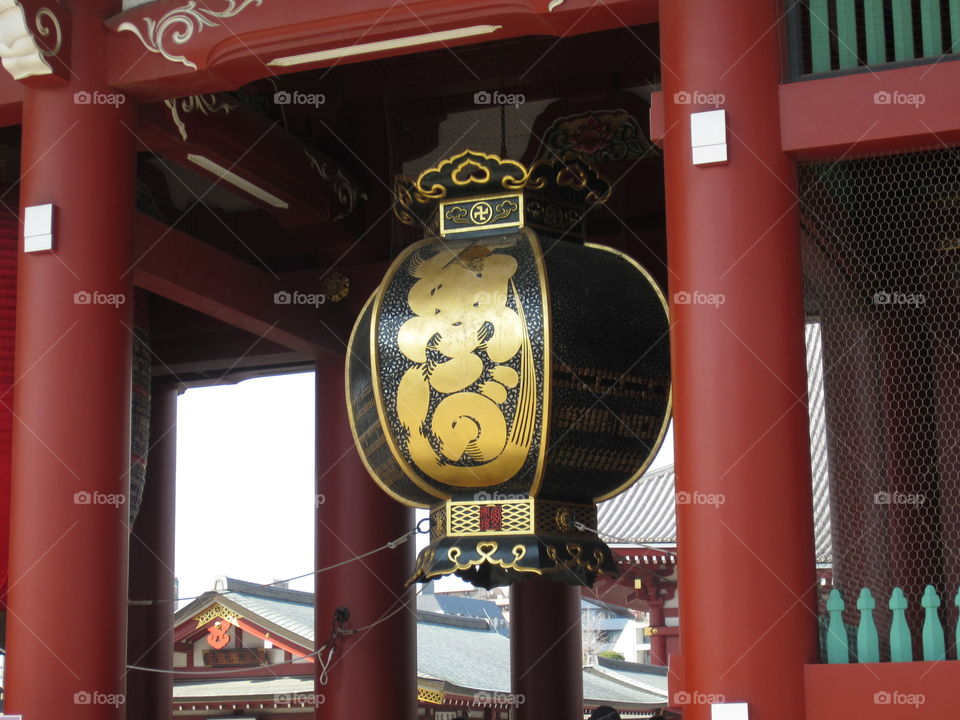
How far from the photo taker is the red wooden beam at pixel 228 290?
Answer: 5820 millimetres

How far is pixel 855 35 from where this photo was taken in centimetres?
431

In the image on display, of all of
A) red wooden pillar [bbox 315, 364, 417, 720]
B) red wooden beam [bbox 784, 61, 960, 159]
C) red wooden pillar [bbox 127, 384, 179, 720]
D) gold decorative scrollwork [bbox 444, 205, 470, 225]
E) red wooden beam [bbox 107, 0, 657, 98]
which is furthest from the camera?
red wooden pillar [bbox 127, 384, 179, 720]

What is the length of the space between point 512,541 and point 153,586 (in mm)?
4080

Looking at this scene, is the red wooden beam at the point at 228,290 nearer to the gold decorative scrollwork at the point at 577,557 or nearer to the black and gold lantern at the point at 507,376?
the black and gold lantern at the point at 507,376

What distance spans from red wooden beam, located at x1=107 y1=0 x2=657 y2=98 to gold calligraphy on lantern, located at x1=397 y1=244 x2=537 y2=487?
0.88m

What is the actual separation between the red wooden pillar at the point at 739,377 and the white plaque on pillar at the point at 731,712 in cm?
3

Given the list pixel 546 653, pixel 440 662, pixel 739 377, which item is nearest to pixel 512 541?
pixel 739 377

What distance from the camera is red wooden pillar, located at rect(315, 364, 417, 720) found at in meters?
6.91

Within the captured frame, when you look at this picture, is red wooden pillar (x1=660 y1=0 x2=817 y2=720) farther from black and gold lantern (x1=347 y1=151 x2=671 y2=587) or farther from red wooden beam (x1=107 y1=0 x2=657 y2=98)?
black and gold lantern (x1=347 y1=151 x2=671 y2=587)

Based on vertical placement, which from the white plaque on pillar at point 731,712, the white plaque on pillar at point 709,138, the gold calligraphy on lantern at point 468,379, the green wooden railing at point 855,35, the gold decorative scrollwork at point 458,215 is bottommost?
the white plaque on pillar at point 731,712

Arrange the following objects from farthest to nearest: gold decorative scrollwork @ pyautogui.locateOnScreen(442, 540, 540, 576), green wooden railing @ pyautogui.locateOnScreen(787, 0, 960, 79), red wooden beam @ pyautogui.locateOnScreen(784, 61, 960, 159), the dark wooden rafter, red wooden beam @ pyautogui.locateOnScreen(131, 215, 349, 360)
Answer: red wooden beam @ pyautogui.locateOnScreen(131, 215, 349, 360) → the dark wooden rafter → gold decorative scrollwork @ pyautogui.locateOnScreen(442, 540, 540, 576) → green wooden railing @ pyautogui.locateOnScreen(787, 0, 960, 79) → red wooden beam @ pyautogui.locateOnScreen(784, 61, 960, 159)

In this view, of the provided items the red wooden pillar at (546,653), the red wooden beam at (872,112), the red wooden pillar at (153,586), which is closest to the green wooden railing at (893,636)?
the red wooden beam at (872,112)

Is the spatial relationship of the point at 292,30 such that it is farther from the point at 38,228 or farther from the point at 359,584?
the point at 359,584

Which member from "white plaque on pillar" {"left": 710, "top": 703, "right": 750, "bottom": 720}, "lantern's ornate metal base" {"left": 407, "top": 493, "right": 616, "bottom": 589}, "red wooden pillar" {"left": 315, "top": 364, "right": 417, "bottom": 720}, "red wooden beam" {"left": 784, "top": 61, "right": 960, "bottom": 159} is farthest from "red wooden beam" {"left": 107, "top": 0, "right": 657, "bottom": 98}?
"red wooden pillar" {"left": 315, "top": 364, "right": 417, "bottom": 720}
